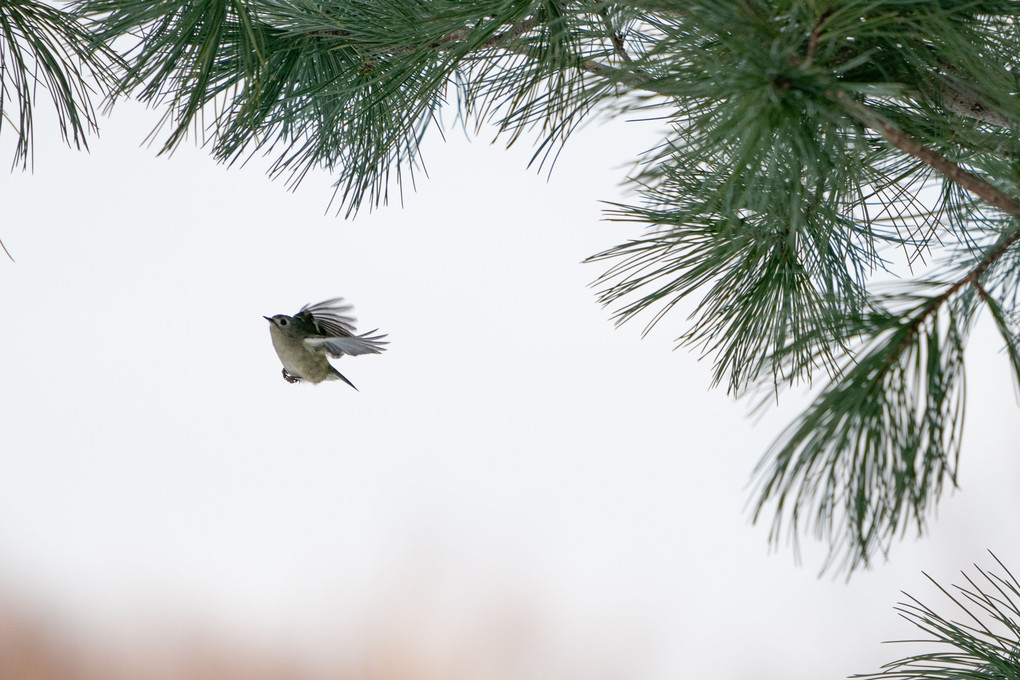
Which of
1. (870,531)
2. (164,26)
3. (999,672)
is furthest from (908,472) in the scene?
(164,26)

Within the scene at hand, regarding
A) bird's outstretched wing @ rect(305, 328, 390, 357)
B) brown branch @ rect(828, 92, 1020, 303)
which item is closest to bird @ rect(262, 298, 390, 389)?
bird's outstretched wing @ rect(305, 328, 390, 357)

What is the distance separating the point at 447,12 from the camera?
589 millimetres

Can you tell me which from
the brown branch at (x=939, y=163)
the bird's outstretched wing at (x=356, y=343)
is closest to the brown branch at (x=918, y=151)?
the brown branch at (x=939, y=163)

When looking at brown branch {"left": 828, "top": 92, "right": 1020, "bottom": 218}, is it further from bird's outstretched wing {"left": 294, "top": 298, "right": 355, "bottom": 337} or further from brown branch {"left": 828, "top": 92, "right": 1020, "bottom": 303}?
bird's outstretched wing {"left": 294, "top": 298, "right": 355, "bottom": 337}

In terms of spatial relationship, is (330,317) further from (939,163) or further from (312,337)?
(939,163)

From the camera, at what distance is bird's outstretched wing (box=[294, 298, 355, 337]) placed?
0.78 meters

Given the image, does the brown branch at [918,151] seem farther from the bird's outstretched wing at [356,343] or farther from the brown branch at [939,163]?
the bird's outstretched wing at [356,343]

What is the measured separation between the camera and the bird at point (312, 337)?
77 cm

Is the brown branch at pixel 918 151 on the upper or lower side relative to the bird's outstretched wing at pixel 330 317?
lower

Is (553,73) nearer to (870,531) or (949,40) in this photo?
(949,40)

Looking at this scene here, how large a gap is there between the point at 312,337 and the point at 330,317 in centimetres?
3

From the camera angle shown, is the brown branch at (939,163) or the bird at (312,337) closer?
the brown branch at (939,163)

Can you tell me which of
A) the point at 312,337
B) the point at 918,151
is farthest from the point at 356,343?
the point at 918,151

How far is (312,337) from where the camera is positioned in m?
0.77
